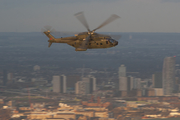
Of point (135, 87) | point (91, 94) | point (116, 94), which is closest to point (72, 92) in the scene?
point (91, 94)

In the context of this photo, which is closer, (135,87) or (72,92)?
(72,92)

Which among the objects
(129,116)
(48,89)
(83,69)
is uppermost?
(83,69)

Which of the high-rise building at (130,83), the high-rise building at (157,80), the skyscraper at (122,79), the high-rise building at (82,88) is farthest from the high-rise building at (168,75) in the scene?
the high-rise building at (82,88)

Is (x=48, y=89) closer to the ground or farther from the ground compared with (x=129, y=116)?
farther from the ground

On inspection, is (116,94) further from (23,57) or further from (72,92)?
(23,57)

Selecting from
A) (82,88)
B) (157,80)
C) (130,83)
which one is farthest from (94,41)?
(157,80)

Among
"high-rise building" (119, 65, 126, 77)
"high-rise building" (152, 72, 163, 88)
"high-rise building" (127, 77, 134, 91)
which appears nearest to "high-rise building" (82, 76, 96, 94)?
"high-rise building" (127, 77, 134, 91)

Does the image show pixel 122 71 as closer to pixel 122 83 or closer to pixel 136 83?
pixel 136 83

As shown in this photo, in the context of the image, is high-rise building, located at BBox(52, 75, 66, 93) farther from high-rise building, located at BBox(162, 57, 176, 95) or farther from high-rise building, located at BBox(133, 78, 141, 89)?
high-rise building, located at BBox(162, 57, 176, 95)
